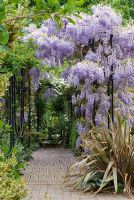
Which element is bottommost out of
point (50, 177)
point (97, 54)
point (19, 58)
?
point (50, 177)

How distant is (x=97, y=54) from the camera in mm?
13188

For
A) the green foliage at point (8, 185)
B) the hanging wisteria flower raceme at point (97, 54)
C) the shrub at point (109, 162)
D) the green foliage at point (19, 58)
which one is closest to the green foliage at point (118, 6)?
the hanging wisteria flower raceme at point (97, 54)

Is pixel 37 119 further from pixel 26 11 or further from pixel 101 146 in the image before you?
pixel 26 11

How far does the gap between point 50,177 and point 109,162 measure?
1.88m

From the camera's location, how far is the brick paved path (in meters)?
8.59

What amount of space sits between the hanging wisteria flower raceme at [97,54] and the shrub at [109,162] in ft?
11.3

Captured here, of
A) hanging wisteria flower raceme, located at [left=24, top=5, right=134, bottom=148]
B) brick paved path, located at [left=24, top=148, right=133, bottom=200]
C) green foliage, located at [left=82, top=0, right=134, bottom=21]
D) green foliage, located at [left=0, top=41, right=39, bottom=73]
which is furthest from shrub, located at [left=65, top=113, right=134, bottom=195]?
green foliage, located at [left=82, top=0, right=134, bottom=21]

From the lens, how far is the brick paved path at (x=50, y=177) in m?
8.59

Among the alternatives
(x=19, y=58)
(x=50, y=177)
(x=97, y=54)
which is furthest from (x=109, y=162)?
(x=97, y=54)

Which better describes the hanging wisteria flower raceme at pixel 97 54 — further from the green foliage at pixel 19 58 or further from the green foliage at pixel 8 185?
the green foliage at pixel 8 185

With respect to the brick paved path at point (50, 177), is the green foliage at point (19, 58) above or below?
above

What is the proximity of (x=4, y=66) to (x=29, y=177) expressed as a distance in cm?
207

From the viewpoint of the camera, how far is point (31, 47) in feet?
41.9

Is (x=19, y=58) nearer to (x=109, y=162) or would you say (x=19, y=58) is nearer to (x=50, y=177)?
(x=50, y=177)
